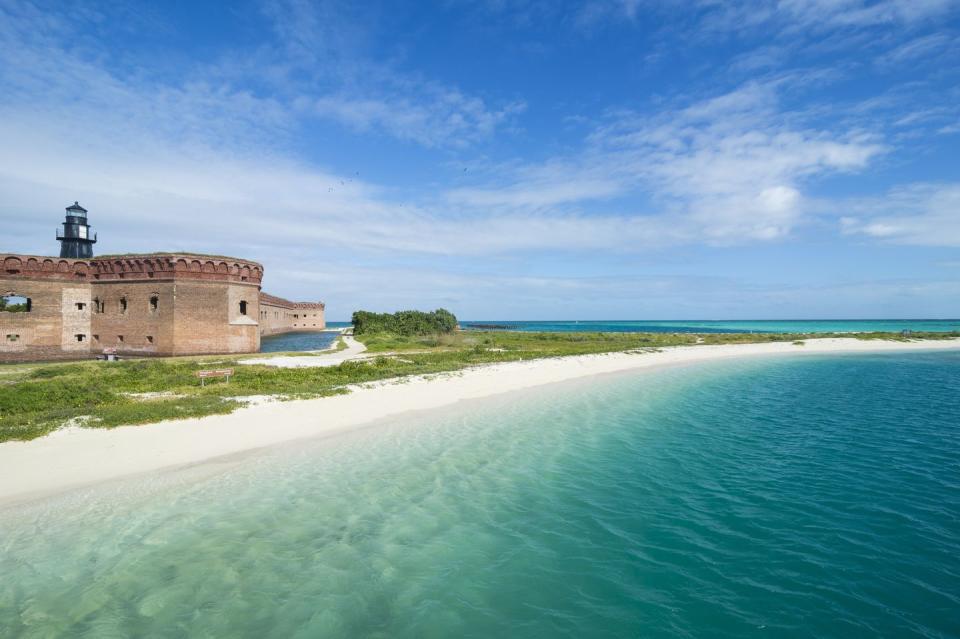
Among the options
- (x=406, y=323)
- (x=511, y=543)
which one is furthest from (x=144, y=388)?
(x=406, y=323)

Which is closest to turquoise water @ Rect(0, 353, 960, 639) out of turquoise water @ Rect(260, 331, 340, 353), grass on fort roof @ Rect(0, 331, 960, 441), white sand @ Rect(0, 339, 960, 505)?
white sand @ Rect(0, 339, 960, 505)

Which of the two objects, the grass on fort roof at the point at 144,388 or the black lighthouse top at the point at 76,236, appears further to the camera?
the black lighthouse top at the point at 76,236

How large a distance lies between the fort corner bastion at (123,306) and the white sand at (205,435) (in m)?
19.6

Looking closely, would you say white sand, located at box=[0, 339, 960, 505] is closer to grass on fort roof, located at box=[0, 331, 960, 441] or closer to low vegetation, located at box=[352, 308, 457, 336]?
grass on fort roof, located at box=[0, 331, 960, 441]

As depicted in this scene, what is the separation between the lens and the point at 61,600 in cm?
573

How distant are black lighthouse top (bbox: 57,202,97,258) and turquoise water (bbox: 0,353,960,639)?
134ft

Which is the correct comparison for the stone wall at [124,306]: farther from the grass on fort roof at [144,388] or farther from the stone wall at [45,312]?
the grass on fort roof at [144,388]

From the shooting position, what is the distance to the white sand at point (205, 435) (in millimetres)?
9286

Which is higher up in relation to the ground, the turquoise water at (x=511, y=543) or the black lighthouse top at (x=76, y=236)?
the black lighthouse top at (x=76, y=236)

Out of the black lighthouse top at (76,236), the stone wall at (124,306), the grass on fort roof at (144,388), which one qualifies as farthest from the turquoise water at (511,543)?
the black lighthouse top at (76,236)

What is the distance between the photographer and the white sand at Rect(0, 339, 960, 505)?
9.29 meters

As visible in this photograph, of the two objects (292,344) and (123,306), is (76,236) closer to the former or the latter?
(123,306)

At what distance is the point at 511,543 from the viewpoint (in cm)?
734

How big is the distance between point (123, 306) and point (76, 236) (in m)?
11.8
